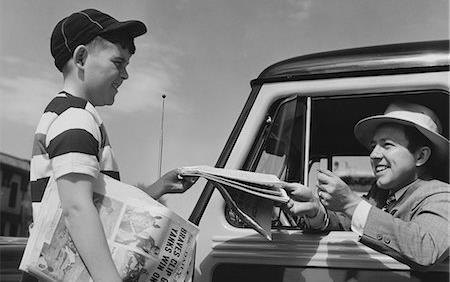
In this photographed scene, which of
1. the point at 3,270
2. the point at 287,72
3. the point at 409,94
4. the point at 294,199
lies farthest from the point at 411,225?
the point at 3,270

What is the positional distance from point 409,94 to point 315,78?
334 millimetres

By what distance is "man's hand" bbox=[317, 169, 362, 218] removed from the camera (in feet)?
5.56

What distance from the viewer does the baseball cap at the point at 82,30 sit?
1.66 meters

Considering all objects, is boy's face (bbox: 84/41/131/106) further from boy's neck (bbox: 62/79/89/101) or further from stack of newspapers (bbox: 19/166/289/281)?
stack of newspapers (bbox: 19/166/289/281)

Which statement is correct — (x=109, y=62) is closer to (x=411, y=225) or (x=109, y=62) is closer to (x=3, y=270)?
(x=411, y=225)

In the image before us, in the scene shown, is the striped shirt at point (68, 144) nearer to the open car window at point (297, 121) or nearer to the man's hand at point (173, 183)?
the man's hand at point (173, 183)

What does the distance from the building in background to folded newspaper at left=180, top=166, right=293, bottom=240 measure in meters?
29.0

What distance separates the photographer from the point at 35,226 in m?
1.49

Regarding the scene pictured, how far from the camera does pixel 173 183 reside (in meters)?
1.83

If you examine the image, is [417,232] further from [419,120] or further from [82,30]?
[82,30]

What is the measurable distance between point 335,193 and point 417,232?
265 mm

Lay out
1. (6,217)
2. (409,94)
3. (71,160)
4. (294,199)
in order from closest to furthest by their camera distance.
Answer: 1. (71,160)
2. (294,199)
3. (409,94)
4. (6,217)

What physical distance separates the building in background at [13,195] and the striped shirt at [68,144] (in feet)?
94.9

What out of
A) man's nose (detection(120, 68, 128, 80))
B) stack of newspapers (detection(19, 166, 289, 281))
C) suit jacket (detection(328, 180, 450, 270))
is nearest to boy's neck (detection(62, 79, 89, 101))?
man's nose (detection(120, 68, 128, 80))
